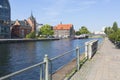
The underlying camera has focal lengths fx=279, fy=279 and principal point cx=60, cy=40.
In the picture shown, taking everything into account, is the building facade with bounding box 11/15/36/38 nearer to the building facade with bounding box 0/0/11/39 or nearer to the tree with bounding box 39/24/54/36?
the tree with bounding box 39/24/54/36

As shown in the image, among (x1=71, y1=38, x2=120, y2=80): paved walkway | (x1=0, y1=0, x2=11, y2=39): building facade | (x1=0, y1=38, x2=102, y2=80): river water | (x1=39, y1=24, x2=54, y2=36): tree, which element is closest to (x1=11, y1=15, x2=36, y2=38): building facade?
(x1=39, y1=24, x2=54, y2=36): tree

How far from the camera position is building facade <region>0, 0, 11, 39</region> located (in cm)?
12719

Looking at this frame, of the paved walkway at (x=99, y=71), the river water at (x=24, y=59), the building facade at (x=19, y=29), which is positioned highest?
the building facade at (x=19, y=29)

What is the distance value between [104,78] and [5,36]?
12463 centimetres

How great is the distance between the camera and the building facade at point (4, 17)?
127188 millimetres

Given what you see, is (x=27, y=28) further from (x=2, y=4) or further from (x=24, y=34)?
(x=2, y=4)

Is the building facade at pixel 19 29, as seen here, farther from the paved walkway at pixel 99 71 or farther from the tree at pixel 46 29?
the paved walkway at pixel 99 71

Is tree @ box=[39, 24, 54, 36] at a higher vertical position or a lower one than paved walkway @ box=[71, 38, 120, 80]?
higher

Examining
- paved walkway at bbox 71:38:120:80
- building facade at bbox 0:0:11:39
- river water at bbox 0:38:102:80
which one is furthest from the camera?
building facade at bbox 0:0:11:39

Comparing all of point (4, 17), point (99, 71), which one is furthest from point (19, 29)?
point (99, 71)

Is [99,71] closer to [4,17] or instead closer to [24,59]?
[24,59]

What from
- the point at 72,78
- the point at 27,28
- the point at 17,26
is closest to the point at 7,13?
the point at 17,26

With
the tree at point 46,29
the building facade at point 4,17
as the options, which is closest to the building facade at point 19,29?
the tree at point 46,29

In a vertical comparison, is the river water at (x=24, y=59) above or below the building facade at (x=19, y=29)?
below
